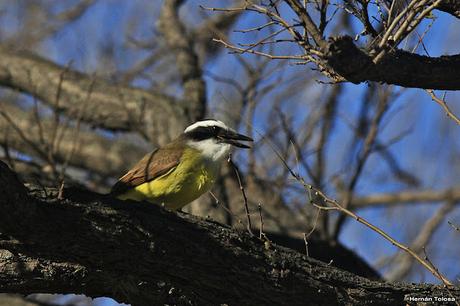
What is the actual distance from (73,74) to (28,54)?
2.64ft

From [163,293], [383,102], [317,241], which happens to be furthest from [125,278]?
[383,102]

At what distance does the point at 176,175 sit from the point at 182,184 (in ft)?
0.32

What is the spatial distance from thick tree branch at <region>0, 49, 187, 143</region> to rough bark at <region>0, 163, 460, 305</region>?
182 inches

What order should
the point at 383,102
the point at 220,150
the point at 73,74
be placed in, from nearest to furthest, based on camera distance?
the point at 220,150 < the point at 383,102 < the point at 73,74

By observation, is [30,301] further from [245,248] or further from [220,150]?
[245,248]

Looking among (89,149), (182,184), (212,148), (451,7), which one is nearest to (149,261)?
(451,7)

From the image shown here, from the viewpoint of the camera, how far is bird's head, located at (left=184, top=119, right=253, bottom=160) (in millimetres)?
6617

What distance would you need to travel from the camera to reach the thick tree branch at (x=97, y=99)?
902 centimetres

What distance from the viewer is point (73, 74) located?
9484 millimetres

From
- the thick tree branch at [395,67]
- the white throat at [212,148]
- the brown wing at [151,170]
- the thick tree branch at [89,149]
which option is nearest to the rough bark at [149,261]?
the thick tree branch at [395,67]

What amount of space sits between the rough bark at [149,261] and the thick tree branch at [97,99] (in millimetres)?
4618

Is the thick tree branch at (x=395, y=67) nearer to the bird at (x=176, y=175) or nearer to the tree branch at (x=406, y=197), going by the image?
the bird at (x=176, y=175)

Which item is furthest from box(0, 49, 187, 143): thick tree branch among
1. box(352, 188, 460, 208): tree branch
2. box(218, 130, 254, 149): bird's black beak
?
box(352, 188, 460, 208): tree branch

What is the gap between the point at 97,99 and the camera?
9.32 m
